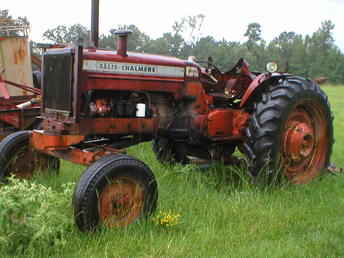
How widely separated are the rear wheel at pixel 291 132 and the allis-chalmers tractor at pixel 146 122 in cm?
1

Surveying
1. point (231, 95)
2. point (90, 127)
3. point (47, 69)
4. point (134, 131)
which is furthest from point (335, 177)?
point (47, 69)

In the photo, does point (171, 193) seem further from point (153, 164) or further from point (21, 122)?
point (21, 122)

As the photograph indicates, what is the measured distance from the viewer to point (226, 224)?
396 cm

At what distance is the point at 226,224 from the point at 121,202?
0.95m

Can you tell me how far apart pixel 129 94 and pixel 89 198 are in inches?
56.5

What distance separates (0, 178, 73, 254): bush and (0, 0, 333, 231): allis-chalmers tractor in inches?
13.4

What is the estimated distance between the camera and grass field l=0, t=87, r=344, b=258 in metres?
3.35

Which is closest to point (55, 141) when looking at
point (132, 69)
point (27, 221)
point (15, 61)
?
point (132, 69)

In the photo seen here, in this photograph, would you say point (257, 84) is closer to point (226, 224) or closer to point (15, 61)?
point (226, 224)

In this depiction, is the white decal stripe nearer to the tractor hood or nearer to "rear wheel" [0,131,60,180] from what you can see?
A: the tractor hood

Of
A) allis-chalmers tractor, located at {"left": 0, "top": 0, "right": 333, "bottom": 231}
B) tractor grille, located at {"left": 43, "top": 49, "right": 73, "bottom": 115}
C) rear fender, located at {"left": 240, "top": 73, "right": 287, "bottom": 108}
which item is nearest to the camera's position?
allis-chalmers tractor, located at {"left": 0, "top": 0, "right": 333, "bottom": 231}

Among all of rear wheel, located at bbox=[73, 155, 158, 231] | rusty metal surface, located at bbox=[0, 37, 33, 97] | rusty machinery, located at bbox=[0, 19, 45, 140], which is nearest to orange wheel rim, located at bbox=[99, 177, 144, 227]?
rear wheel, located at bbox=[73, 155, 158, 231]

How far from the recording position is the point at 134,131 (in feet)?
15.1

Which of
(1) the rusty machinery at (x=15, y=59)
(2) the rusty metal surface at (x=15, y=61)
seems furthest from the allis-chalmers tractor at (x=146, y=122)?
(2) the rusty metal surface at (x=15, y=61)
